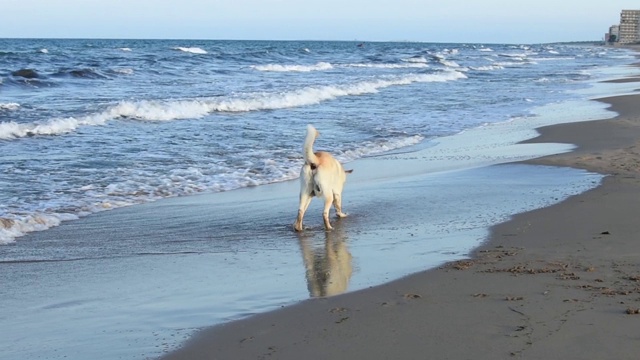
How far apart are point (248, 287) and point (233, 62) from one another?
37875 mm

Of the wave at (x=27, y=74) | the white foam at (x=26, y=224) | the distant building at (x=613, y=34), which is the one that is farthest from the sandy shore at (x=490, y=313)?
the distant building at (x=613, y=34)

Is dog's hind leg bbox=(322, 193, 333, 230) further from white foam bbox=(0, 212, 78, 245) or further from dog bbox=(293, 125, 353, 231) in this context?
white foam bbox=(0, 212, 78, 245)

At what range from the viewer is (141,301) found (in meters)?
4.64

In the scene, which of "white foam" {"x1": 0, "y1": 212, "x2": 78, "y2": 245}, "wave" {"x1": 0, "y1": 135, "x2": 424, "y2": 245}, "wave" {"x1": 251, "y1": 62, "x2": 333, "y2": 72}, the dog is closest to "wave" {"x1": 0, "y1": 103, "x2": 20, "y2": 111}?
"wave" {"x1": 0, "y1": 135, "x2": 424, "y2": 245}

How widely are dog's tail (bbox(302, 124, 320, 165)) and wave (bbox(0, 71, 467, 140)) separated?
7.49 metres

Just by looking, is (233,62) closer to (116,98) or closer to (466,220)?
(116,98)

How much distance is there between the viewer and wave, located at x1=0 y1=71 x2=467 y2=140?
518 inches

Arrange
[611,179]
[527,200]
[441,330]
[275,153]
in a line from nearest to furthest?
[441,330] < [527,200] < [611,179] < [275,153]

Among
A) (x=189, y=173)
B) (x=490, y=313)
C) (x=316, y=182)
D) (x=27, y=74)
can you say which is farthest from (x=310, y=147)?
(x=27, y=74)

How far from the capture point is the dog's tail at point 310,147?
638 centimetres

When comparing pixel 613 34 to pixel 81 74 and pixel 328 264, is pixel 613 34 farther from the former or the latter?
pixel 328 264

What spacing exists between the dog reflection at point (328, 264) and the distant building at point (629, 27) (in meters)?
143

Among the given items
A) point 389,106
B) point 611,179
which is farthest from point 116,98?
point 611,179

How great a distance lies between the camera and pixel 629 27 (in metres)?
140
